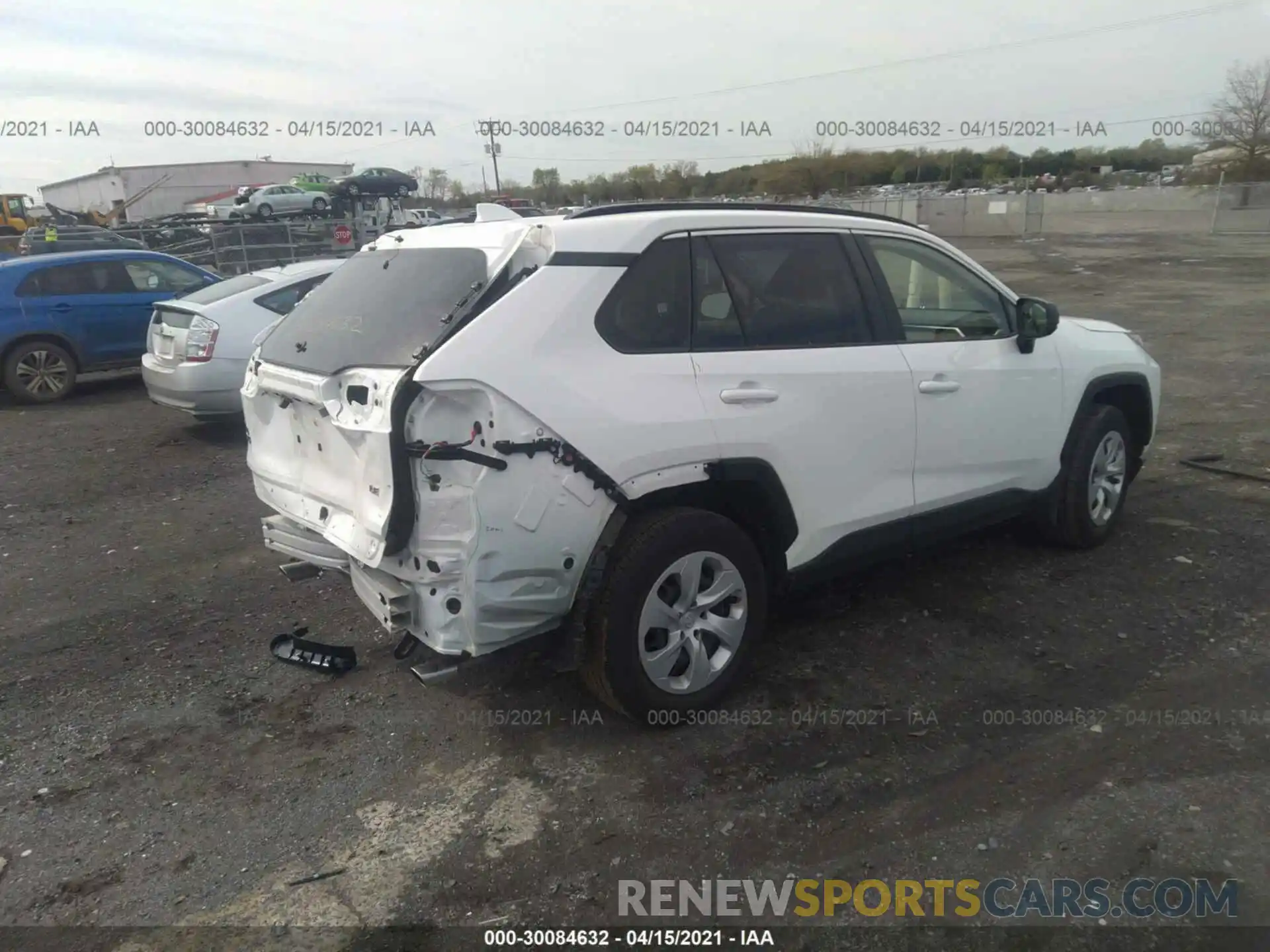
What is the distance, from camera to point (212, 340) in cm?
797

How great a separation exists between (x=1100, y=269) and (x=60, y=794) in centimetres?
2497

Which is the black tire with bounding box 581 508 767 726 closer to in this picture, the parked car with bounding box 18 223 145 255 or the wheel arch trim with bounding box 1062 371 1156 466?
the wheel arch trim with bounding box 1062 371 1156 466

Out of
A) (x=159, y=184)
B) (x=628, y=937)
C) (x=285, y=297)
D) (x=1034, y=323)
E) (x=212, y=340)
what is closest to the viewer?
(x=628, y=937)

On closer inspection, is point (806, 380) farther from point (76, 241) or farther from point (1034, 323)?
point (76, 241)

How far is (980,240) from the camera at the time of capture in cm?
3756

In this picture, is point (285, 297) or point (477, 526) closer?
point (477, 526)

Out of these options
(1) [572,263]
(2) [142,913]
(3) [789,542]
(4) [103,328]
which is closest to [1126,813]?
(3) [789,542]

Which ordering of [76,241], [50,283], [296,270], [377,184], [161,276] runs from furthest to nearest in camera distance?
[377,184], [76,241], [161,276], [50,283], [296,270]

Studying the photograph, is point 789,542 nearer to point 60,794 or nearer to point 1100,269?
point 60,794

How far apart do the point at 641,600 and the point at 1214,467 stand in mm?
5411

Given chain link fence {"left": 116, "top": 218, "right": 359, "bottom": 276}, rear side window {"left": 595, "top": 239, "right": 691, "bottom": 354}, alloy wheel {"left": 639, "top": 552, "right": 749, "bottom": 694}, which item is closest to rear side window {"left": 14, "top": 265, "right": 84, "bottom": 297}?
chain link fence {"left": 116, "top": 218, "right": 359, "bottom": 276}

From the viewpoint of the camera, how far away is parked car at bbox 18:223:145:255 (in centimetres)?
1912

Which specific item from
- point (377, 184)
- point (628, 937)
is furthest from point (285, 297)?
point (377, 184)

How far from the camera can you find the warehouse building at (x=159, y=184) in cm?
6481
